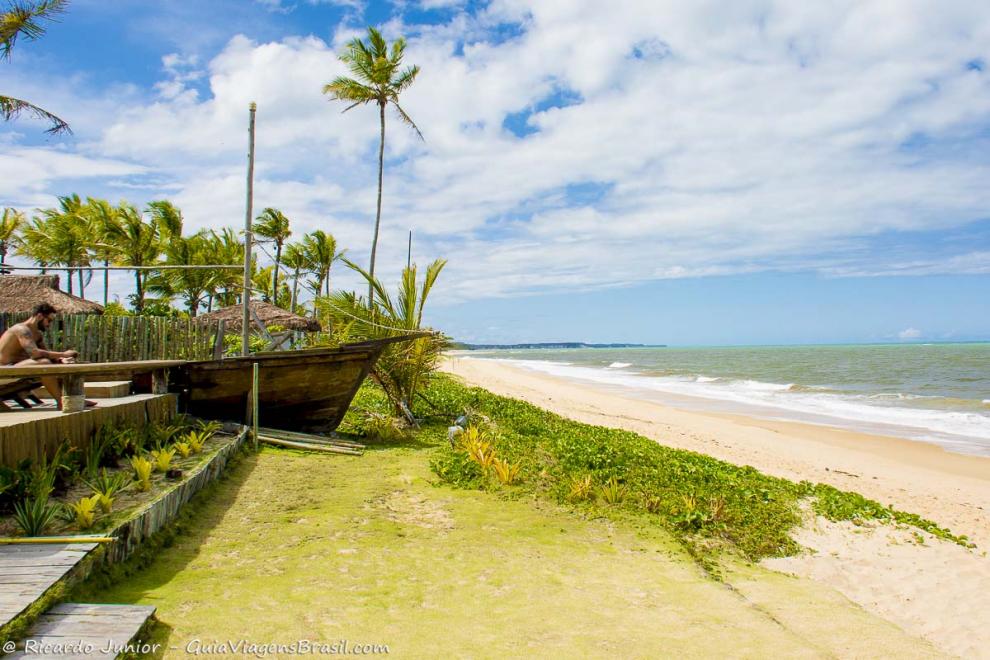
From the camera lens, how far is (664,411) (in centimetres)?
1886

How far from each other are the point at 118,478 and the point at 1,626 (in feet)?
7.93

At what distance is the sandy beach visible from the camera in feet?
15.1

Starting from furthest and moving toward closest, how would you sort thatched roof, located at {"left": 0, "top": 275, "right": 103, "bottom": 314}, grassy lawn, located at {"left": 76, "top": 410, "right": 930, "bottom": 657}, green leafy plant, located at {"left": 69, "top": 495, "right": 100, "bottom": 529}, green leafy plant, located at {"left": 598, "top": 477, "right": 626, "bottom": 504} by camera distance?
thatched roof, located at {"left": 0, "top": 275, "right": 103, "bottom": 314}
green leafy plant, located at {"left": 598, "top": 477, "right": 626, "bottom": 504}
green leafy plant, located at {"left": 69, "top": 495, "right": 100, "bottom": 529}
grassy lawn, located at {"left": 76, "top": 410, "right": 930, "bottom": 657}

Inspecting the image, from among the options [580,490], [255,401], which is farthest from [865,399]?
[255,401]

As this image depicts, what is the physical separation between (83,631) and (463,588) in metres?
2.07

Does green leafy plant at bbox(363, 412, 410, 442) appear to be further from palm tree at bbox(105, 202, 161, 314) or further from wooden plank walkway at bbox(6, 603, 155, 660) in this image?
palm tree at bbox(105, 202, 161, 314)

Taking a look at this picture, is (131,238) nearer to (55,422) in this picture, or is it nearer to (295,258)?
(295,258)

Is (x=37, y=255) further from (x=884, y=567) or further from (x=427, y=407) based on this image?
(x=884, y=567)

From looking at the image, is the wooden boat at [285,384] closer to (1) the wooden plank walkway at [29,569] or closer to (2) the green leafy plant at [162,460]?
(2) the green leafy plant at [162,460]

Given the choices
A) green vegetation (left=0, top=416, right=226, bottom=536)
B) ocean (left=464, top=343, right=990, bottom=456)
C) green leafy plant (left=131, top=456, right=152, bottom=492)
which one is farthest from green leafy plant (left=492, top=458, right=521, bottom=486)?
ocean (left=464, top=343, right=990, bottom=456)

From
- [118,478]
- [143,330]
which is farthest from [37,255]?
[118,478]

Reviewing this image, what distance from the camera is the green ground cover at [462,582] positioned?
3.46 metres

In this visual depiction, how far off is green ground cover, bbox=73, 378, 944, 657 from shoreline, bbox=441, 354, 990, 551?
9.71ft

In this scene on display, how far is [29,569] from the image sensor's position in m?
3.34
